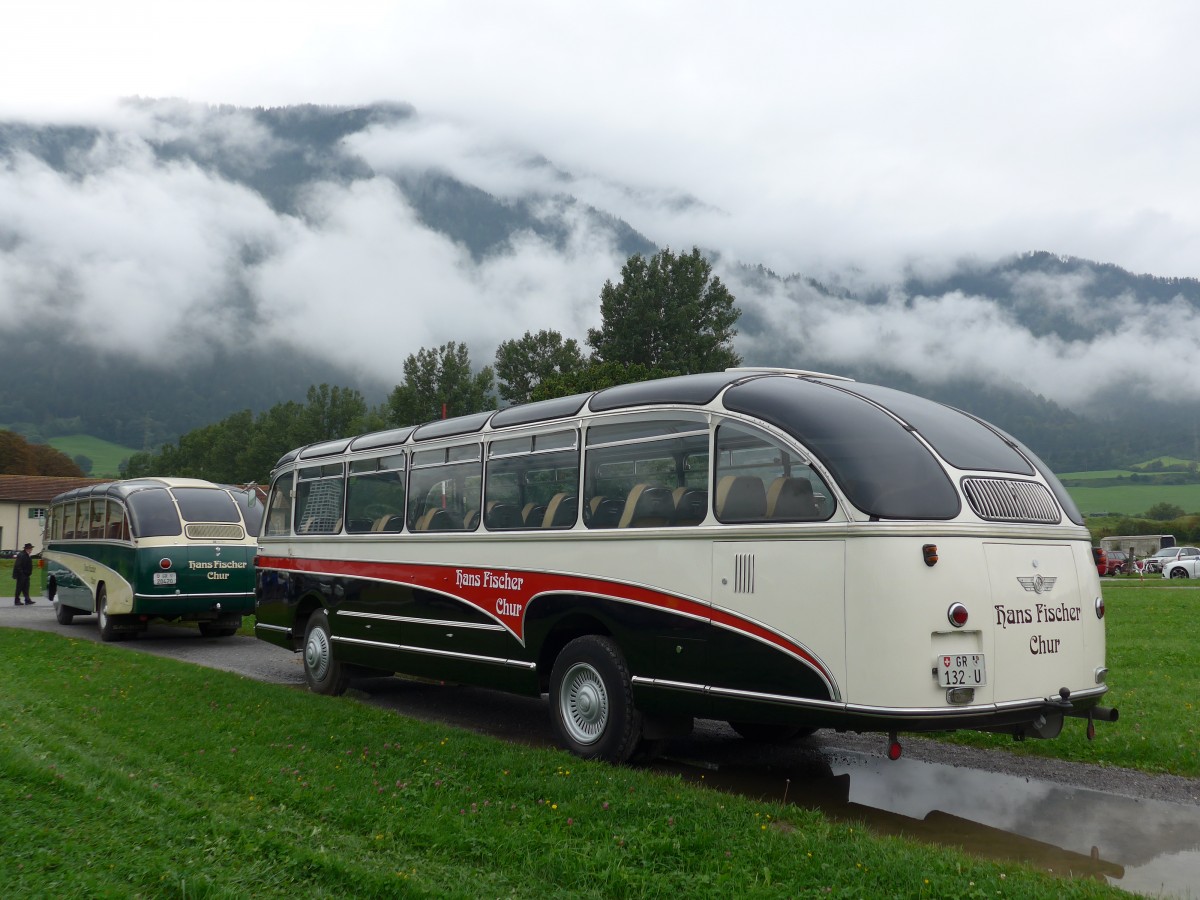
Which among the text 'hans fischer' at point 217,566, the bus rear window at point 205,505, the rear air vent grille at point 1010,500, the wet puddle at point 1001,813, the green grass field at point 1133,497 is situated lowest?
the wet puddle at point 1001,813

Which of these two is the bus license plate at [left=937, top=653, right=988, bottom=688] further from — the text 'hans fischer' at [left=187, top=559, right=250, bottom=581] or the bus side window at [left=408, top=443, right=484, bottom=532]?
the text 'hans fischer' at [left=187, top=559, right=250, bottom=581]

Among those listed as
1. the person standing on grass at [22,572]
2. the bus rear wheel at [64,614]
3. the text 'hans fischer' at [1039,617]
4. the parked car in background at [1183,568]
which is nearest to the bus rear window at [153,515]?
the bus rear wheel at [64,614]

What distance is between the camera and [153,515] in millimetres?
18969

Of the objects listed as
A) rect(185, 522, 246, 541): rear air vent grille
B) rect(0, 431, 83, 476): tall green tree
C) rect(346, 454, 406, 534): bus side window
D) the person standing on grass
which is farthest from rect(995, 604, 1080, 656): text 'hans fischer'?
rect(0, 431, 83, 476): tall green tree

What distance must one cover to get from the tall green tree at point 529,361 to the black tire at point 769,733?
68401 millimetres

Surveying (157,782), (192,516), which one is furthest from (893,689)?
(192,516)

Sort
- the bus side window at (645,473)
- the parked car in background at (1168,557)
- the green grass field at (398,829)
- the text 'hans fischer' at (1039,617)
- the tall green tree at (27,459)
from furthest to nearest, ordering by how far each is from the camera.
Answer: the tall green tree at (27,459) → the parked car in background at (1168,557) → the bus side window at (645,473) → the text 'hans fischer' at (1039,617) → the green grass field at (398,829)

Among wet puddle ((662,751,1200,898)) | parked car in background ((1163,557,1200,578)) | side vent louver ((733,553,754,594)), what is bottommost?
wet puddle ((662,751,1200,898))

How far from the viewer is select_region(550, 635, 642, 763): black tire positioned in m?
8.16

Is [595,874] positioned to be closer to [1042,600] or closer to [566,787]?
[566,787]

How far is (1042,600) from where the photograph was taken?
7.02 metres

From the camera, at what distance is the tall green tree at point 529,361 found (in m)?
78.0

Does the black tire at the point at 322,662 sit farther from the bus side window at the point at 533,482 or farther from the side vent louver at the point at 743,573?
the side vent louver at the point at 743,573

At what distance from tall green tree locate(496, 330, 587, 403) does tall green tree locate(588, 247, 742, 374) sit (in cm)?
813
